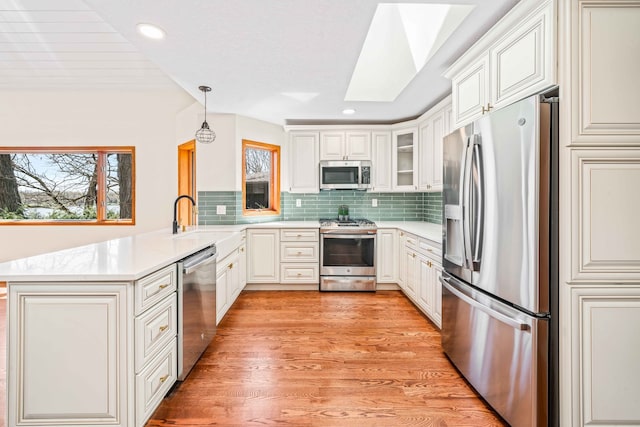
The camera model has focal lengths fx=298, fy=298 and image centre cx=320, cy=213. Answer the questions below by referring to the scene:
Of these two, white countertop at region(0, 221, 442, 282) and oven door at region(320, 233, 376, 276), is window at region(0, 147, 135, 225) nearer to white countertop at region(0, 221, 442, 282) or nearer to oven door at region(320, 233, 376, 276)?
white countertop at region(0, 221, 442, 282)

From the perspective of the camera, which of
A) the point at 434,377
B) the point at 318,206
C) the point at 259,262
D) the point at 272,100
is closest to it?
the point at 434,377

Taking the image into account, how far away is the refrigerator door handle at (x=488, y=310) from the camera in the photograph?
1.46 meters

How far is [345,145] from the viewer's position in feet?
14.0

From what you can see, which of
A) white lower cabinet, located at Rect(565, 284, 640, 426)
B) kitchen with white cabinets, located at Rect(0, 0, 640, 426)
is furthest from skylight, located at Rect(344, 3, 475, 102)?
white lower cabinet, located at Rect(565, 284, 640, 426)

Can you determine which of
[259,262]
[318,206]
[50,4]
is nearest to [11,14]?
[50,4]

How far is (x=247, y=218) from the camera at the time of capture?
162 inches

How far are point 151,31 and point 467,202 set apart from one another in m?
2.32

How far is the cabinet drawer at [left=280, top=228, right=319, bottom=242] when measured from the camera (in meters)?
3.92

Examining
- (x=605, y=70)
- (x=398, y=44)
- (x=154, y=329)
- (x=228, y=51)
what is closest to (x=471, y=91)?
(x=605, y=70)

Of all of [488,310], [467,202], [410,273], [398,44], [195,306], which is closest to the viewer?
[488,310]

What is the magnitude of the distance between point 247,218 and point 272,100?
161 centimetres

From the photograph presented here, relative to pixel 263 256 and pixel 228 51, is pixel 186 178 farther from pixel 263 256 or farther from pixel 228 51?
pixel 228 51

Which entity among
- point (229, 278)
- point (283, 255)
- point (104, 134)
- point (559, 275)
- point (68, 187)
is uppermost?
A: point (104, 134)

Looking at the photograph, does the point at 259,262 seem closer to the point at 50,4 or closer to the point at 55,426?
the point at 55,426
